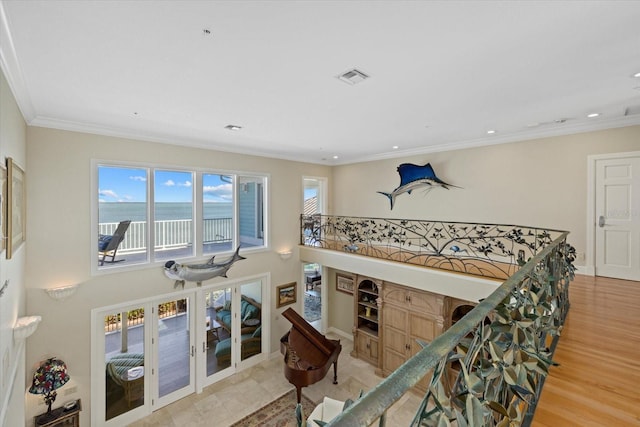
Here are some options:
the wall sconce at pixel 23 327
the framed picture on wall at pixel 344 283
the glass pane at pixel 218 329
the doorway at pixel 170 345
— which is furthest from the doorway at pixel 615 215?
the wall sconce at pixel 23 327

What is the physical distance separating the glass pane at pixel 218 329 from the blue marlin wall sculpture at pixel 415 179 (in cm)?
484

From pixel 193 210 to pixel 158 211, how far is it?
0.67m

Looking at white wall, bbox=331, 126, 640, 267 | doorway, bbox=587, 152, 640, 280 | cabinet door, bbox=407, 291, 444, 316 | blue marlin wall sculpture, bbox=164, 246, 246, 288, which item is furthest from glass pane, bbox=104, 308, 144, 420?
doorway, bbox=587, 152, 640, 280

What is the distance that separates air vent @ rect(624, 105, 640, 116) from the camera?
12.6ft

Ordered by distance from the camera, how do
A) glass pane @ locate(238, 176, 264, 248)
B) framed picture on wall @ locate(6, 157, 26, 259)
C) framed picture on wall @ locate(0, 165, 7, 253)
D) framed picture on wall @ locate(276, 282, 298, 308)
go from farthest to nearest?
framed picture on wall @ locate(276, 282, 298, 308), glass pane @ locate(238, 176, 264, 248), framed picture on wall @ locate(6, 157, 26, 259), framed picture on wall @ locate(0, 165, 7, 253)

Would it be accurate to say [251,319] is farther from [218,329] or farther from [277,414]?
[277,414]

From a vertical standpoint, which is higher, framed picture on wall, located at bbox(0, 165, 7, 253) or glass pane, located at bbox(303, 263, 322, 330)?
framed picture on wall, located at bbox(0, 165, 7, 253)

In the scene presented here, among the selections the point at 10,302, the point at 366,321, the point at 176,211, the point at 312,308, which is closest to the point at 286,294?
the point at 366,321

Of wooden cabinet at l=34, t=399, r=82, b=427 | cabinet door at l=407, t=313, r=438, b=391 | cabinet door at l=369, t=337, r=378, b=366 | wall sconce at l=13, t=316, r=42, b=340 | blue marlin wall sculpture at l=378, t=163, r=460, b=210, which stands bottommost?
cabinet door at l=369, t=337, r=378, b=366

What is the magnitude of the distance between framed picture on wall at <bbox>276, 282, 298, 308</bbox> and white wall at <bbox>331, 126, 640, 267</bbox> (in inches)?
132

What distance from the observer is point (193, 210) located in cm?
596

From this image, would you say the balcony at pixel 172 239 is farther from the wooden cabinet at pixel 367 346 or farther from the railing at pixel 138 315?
the wooden cabinet at pixel 367 346

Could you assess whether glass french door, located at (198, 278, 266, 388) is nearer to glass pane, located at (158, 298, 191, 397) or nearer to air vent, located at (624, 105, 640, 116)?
glass pane, located at (158, 298, 191, 397)

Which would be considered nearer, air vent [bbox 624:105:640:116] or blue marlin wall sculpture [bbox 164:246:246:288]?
air vent [bbox 624:105:640:116]
